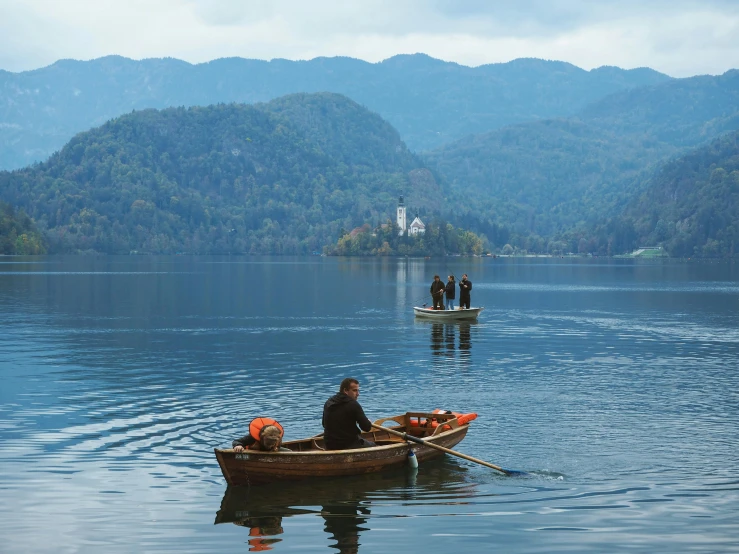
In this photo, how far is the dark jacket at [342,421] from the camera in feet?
83.0

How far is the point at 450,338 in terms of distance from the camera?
6262 centimetres

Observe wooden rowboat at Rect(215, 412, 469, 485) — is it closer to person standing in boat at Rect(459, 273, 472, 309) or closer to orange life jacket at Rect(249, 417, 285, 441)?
orange life jacket at Rect(249, 417, 285, 441)

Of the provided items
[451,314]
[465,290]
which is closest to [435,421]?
[465,290]

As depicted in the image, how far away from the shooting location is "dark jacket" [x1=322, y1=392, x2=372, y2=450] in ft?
83.0

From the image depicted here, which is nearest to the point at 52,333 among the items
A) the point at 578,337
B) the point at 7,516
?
the point at 578,337

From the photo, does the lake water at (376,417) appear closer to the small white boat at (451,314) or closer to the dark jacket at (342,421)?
the dark jacket at (342,421)

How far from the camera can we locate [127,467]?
2664 cm

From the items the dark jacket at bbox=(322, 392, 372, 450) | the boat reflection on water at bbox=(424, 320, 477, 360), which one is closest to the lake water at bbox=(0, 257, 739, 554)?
the boat reflection on water at bbox=(424, 320, 477, 360)

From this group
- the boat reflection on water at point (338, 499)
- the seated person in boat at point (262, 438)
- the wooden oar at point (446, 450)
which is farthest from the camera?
the wooden oar at point (446, 450)

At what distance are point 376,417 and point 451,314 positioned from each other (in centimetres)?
4152

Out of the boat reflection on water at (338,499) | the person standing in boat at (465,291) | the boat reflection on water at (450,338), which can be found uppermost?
the person standing in boat at (465,291)

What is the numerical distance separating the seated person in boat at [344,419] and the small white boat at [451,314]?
4869 centimetres

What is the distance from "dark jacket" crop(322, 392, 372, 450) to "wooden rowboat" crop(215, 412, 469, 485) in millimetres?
493

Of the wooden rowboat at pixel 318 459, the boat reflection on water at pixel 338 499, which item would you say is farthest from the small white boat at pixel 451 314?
the boat reflection on water at pixel 338 499
